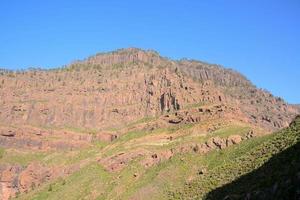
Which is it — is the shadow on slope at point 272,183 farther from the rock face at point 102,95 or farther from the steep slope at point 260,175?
the rock face at point 102,95

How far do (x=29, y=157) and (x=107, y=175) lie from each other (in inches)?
1317

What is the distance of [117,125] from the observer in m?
136

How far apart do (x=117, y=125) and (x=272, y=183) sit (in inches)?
3911

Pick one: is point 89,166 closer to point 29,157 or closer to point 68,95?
point 29,157

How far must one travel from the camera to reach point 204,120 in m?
97.0

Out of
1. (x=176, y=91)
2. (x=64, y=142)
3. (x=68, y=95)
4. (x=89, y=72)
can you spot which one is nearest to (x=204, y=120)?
(x=176, y=91)

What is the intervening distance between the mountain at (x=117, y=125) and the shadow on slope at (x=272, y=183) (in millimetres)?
21315

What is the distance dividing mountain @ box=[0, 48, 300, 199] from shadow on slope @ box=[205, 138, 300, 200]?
21.3 m

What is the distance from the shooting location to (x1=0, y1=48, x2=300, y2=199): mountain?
82.3m

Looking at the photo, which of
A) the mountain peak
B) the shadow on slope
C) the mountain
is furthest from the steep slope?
the mountain peak

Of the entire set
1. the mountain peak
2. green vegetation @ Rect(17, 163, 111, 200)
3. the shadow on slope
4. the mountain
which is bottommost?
the shadow on slope

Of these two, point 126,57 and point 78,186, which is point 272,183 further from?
point 126,57

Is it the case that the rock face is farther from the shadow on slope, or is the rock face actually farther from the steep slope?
the shadow on slope

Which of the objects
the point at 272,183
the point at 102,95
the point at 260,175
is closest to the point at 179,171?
the point at 260,175
